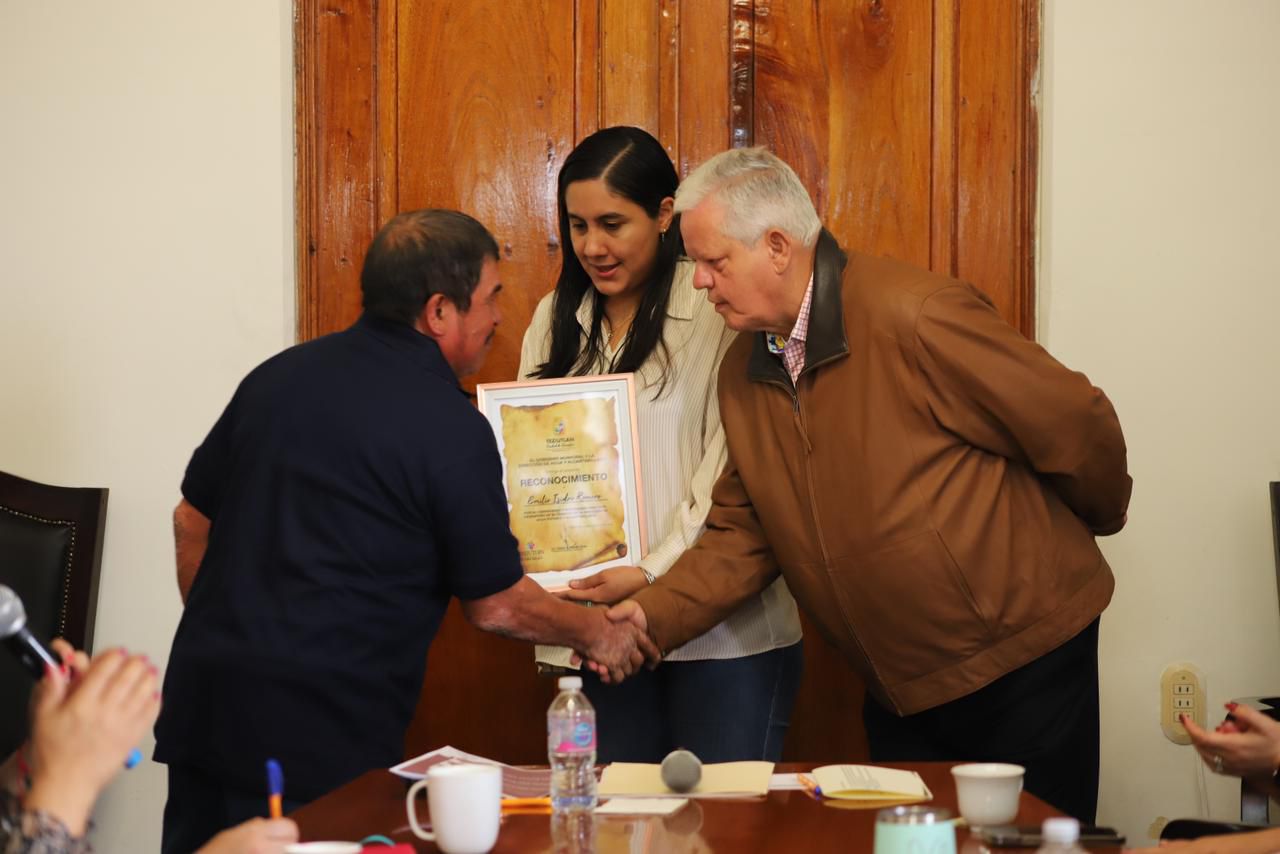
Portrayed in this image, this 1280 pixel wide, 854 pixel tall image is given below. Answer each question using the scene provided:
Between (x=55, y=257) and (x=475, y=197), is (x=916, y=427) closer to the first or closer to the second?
(x=475, y=197)

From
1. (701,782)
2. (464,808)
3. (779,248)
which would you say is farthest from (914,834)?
(779,248)

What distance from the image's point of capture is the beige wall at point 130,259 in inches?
132

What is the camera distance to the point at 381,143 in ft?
11.1

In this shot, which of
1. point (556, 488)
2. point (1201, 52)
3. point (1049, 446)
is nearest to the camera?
point (1049, 446)

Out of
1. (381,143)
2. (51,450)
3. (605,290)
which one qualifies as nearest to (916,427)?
(605,290)

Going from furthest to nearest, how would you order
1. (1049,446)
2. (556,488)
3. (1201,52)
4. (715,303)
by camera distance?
1. (1201,52)
2. (556,488)
3. (715,303)
4. (1049,446)

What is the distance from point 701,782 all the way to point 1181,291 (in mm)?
2024

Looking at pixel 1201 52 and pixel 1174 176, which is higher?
pixel 1201 52

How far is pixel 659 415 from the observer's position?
277cm

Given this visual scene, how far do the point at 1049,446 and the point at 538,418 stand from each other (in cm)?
104

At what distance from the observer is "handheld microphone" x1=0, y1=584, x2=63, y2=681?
3.77 feet

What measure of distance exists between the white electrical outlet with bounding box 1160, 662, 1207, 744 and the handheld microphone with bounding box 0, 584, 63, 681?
9.19 feet

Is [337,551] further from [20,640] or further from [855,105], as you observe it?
[855,105]

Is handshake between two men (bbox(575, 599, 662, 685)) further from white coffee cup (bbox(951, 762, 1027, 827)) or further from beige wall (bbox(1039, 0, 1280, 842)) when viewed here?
beige wall (bbox(1039, 0, 1280, 842))
